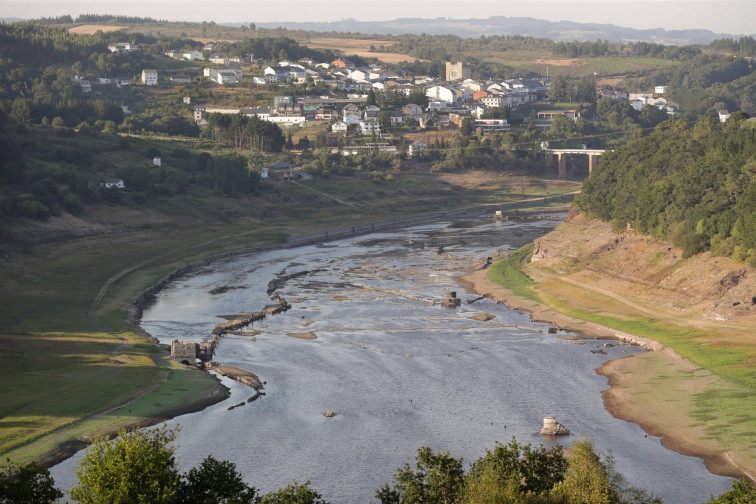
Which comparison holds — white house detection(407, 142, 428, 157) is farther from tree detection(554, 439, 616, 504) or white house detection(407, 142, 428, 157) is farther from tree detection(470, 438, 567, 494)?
tree detection(554, 439, 616, 504)

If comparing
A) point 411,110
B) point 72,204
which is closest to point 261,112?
point 411,110

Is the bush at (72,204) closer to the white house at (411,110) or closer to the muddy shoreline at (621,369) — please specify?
the muddy shoreline at (621,369)

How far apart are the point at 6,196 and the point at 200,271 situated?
22556 mm

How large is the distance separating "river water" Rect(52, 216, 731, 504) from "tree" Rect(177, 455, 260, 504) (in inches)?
291

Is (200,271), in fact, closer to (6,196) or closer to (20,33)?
(6,196)

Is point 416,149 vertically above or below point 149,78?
below

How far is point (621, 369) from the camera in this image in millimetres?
59500

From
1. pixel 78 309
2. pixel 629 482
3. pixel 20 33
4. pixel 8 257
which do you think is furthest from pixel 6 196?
pixel 20 33

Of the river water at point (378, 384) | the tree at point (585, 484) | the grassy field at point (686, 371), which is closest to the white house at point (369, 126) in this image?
the river water at point (378, 384)

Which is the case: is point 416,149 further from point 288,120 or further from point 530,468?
point 530,468

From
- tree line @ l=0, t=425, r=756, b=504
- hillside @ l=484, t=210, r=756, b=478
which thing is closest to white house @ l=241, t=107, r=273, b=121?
hillside @ l=484, t=210, r=756, b=478

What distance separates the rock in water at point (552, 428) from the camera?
47.0 metres

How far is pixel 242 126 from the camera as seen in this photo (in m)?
156

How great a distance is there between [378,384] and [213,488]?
24.7 m
